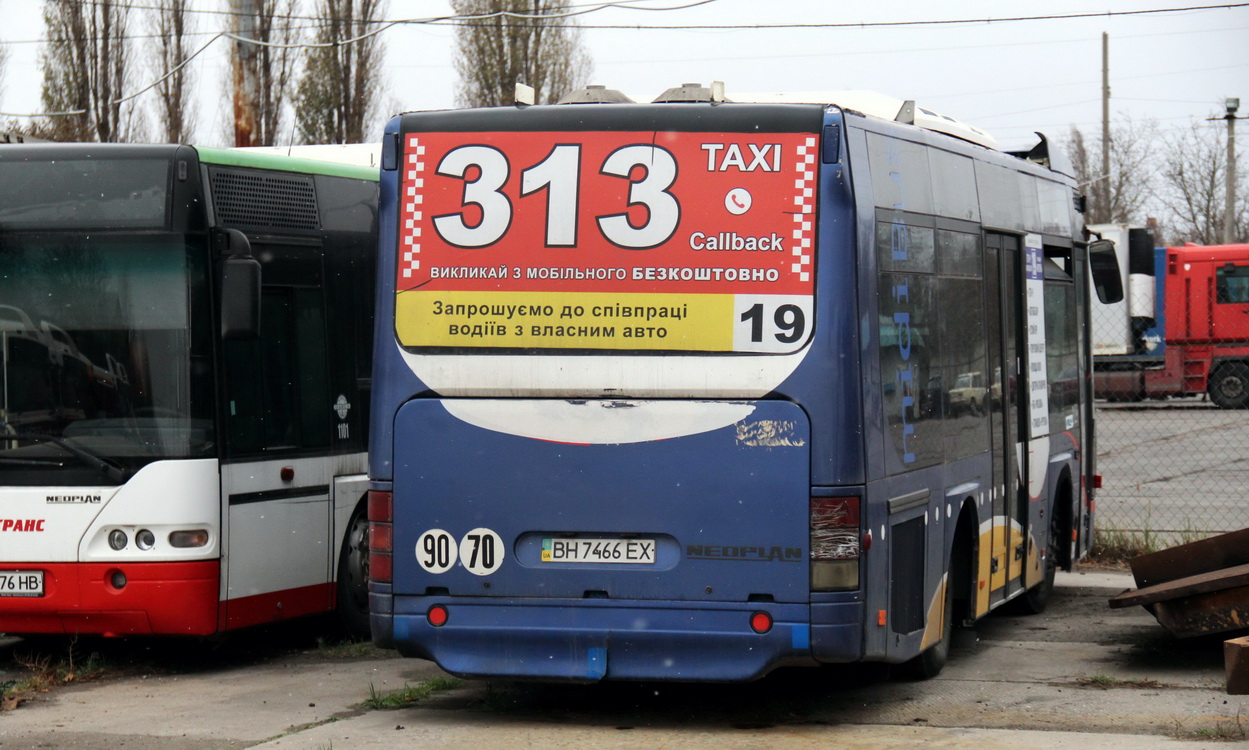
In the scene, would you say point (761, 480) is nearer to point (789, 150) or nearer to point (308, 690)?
point (789, 150)

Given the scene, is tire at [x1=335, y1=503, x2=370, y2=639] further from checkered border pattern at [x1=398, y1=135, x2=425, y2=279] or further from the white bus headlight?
checkered border pattern at [x1=398, y1=135, x2=425, y2=279]

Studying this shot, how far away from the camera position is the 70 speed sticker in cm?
740

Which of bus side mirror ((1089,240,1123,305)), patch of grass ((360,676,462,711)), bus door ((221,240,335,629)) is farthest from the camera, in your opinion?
bus side mirror ((1089,240,1123,305))

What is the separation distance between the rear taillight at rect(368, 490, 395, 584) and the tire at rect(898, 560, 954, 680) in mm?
2822

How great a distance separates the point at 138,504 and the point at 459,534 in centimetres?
245

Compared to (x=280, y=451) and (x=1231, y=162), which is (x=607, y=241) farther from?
(x=1231, y=162)

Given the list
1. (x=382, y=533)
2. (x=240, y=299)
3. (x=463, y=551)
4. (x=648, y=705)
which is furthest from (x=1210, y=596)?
(x=240, y=299)

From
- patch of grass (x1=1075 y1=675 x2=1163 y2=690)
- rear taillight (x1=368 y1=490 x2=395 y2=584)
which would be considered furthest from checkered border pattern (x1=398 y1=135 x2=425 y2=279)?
patch of grass (x1=1075 y1=675 x2=1163 y2=690)

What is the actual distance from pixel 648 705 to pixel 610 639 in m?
1.04

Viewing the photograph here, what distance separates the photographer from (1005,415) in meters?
9.71

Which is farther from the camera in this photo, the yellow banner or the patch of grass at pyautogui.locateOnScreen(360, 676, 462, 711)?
the patch of grass at pyautogui.locateOnScreen(360, 676, 462, 711)

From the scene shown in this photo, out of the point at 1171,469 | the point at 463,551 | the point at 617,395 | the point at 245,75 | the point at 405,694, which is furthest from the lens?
the point at 1171,469

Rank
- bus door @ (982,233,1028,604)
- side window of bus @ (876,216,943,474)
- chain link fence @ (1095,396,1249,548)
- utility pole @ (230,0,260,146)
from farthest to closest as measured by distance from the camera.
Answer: utility pole @ (230,0,260,146) → chain link fence @ (1095,396,1249,548) → bus door @ (982,233,1028,604) → side window of bus @ (876,216,943,474)

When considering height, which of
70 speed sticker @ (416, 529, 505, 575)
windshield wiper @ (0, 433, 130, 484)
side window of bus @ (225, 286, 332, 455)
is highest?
side window of bus @ (225, 286, 332, 455)
